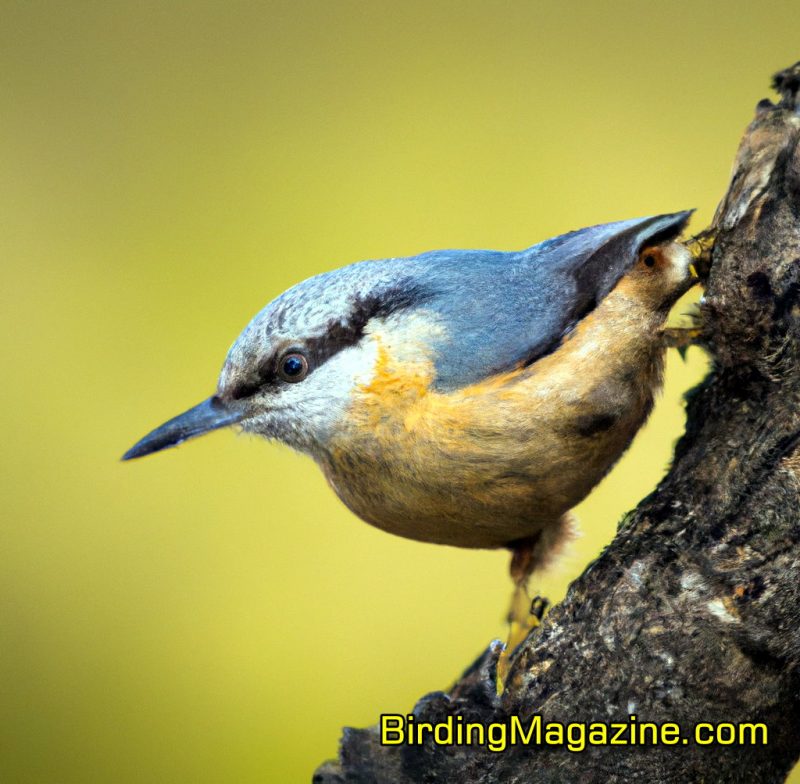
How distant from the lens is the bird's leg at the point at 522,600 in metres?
1.56

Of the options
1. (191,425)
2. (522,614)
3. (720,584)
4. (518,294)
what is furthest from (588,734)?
(191,425)

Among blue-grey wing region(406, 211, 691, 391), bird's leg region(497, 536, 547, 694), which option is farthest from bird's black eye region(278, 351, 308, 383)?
bird's leg region(497, 536, 547, 694)

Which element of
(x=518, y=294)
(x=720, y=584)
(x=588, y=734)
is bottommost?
(x=588, y=734)

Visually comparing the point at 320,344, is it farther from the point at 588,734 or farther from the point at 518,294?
the point at 588,734

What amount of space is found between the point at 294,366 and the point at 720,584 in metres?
0.62

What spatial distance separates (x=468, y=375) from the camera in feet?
4.24

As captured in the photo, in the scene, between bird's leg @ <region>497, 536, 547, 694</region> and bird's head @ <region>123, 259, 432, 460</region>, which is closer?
bird's head @ <region>123, 259, 432, 460</region>

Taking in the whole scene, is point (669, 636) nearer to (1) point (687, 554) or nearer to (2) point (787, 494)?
(1) point (687, 554)

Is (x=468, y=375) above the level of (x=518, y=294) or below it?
below

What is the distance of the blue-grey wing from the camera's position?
4.26 feet

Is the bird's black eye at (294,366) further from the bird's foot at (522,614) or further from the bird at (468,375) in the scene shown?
the bird's foot at (522,614)

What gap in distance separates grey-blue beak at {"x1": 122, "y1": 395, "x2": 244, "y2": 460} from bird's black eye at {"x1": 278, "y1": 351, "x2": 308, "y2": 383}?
9 cm

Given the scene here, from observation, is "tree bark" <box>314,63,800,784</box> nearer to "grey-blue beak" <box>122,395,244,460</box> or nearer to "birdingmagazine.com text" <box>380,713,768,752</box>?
"birdingmagazine.com text" <box>380,713,768,752</box>

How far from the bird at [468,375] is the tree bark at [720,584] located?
0.36ft
